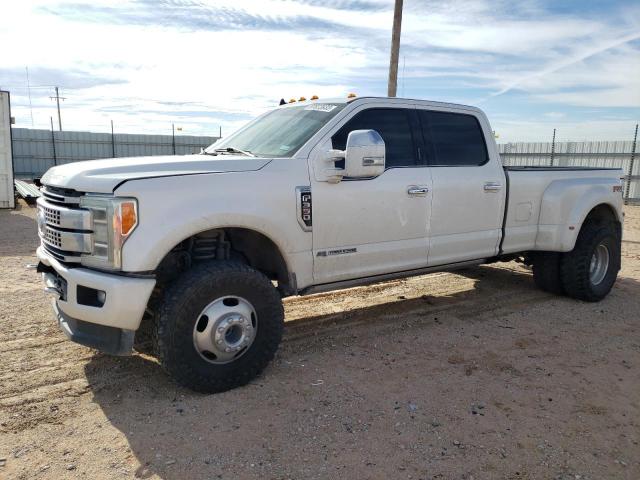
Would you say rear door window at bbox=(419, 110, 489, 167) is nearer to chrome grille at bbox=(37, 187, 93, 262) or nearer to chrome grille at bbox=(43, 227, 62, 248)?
chrome grille at bbox=(37, 187, 93, 262)

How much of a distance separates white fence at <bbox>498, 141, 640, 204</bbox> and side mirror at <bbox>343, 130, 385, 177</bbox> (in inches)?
552

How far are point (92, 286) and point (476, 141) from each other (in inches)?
153

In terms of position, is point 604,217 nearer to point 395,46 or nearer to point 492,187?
point 492,187

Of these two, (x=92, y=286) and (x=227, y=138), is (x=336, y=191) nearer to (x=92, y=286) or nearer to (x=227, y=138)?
(x=227, y=138)

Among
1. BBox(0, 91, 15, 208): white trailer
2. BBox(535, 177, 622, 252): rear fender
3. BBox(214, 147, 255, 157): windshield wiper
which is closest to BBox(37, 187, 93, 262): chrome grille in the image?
BBox(214, 147, 255, 157): windshield wiper

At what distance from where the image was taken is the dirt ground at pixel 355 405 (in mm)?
2926

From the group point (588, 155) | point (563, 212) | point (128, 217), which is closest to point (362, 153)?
point (128, 217)

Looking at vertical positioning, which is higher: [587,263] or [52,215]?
[52,215]

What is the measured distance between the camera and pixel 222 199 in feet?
→ 11.8

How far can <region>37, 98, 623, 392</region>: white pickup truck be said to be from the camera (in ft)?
11.0

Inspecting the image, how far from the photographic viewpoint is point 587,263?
6.07 m

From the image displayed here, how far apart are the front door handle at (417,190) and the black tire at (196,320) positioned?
157cm

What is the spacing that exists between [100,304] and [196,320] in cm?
60

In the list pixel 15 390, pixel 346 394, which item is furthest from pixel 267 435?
pixel 15 390
